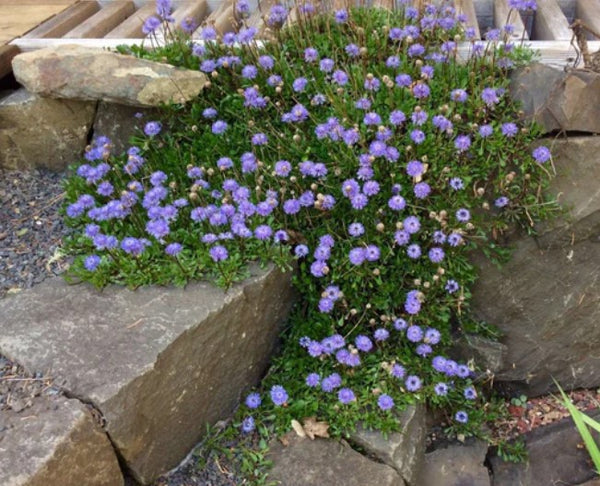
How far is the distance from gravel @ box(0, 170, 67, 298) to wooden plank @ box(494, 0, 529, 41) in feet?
8.32

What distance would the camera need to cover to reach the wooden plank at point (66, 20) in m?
4.29

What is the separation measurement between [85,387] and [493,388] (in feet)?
7.20

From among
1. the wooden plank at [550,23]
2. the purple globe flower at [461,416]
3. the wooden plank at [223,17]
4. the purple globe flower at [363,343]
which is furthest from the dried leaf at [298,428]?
the wooden plank at [550,23]

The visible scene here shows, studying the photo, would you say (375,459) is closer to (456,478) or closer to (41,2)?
(456,478)

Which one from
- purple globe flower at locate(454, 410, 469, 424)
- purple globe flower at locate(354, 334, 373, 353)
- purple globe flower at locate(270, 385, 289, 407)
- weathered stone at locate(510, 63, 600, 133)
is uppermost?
weathered stone at locate(510, 63, 600, 133)

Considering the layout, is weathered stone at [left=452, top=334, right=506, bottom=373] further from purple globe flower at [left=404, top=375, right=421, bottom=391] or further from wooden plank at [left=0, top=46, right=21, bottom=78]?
wooden plank at [left=0, top=46, right=21, bottom=78]

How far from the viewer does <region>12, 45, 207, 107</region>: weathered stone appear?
3490mm

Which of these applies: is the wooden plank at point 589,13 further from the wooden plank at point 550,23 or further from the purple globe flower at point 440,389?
the purple globe flower at point 440,389

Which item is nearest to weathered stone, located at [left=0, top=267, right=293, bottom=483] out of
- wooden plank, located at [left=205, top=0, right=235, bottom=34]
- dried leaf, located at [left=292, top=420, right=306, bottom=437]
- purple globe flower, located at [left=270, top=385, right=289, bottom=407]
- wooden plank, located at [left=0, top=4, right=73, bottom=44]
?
purple globe flower, located at [left=270, top=385, right=289, bottom=407]

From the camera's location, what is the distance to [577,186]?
3.38 meters

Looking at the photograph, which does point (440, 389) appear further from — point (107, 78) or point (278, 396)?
point (107, 78)

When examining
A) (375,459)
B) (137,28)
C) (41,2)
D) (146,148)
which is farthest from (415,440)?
(41,2)

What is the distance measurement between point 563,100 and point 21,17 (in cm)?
329

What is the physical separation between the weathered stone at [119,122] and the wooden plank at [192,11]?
773 millimetres
